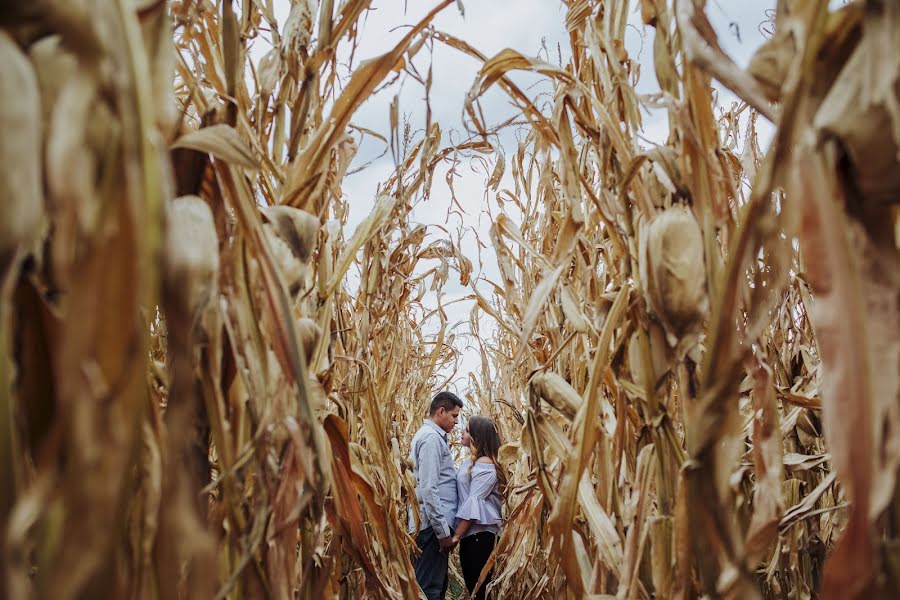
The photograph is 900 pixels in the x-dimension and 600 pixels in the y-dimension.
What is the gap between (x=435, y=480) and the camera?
84.4 inches

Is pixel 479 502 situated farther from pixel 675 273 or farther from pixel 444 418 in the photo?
pixel 675 273

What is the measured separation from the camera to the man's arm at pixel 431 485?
209 cm

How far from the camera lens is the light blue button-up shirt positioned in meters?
2.09

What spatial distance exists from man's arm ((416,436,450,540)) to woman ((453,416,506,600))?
0.35 feet

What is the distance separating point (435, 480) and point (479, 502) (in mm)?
206

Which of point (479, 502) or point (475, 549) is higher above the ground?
point (479, 502)

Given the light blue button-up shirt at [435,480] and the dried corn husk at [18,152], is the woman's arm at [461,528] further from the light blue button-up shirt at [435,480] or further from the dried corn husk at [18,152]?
the dried corn husk at [18,152]

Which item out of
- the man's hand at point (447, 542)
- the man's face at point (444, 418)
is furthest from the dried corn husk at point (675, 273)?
the man's face at point (444, 418)

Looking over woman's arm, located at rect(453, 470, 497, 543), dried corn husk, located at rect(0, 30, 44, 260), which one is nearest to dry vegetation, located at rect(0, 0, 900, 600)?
dried corn husk, located at rect(0, 30, 44, 260)

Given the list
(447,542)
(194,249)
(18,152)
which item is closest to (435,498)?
(447,542)

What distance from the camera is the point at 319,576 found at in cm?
53

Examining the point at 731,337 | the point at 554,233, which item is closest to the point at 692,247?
the point at 731,337

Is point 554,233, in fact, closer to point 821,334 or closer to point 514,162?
point 514,162

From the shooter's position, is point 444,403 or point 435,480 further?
point 444,403
